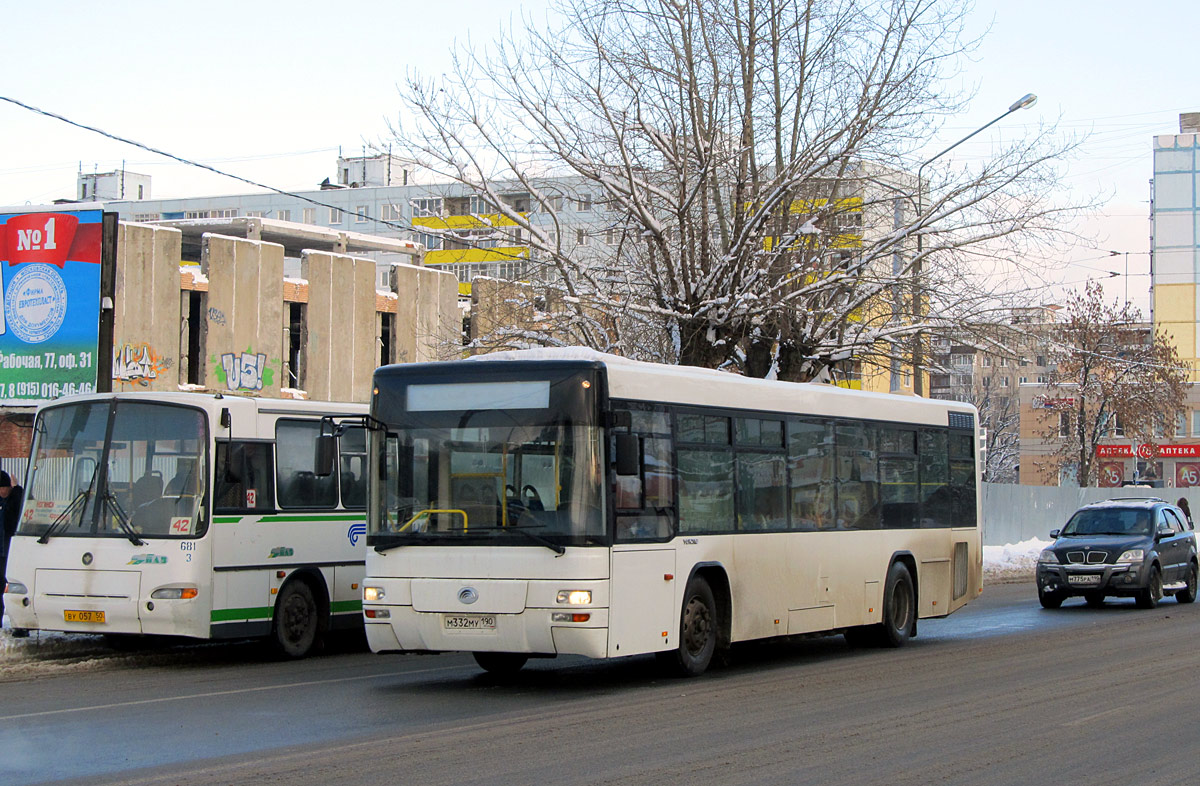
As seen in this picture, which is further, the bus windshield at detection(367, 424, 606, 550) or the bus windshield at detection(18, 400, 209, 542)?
the bus windshield at detection(18, 400, 209, 542)

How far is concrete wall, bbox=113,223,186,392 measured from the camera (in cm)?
4266

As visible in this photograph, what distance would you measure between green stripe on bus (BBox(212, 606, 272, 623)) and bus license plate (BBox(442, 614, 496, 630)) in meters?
3.30

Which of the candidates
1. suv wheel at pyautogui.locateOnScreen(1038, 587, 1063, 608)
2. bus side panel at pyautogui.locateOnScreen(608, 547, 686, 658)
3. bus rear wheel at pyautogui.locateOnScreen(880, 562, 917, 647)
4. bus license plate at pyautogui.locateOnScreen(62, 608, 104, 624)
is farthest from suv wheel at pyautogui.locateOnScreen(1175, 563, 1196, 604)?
bus license plate at pyautogui.locateOnScreen(62, 608, 104, 624)

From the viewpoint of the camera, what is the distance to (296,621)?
15.2 m

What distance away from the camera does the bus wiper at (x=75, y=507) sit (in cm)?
1402

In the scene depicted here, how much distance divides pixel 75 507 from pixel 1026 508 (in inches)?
1348

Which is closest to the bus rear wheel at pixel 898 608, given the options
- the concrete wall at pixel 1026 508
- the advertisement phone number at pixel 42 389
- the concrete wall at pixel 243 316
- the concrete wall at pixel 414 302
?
the advertisement phone number at pixel 42 389

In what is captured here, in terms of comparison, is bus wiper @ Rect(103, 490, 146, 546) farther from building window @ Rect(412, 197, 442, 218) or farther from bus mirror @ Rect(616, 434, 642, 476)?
building window @ Rect(412, 197, 442, 218)

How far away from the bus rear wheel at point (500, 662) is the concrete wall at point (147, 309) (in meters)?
31.6

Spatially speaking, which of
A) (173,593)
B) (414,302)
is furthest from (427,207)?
(414,302)

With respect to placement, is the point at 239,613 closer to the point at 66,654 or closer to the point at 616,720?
the point at 66,654

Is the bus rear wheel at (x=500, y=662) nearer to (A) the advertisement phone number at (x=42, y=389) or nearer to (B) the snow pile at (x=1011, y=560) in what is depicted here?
(B) the snow pile at (x=1011, y=560)

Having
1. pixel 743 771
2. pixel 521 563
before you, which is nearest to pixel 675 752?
pixel 743 771

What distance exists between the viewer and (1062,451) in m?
62.9
